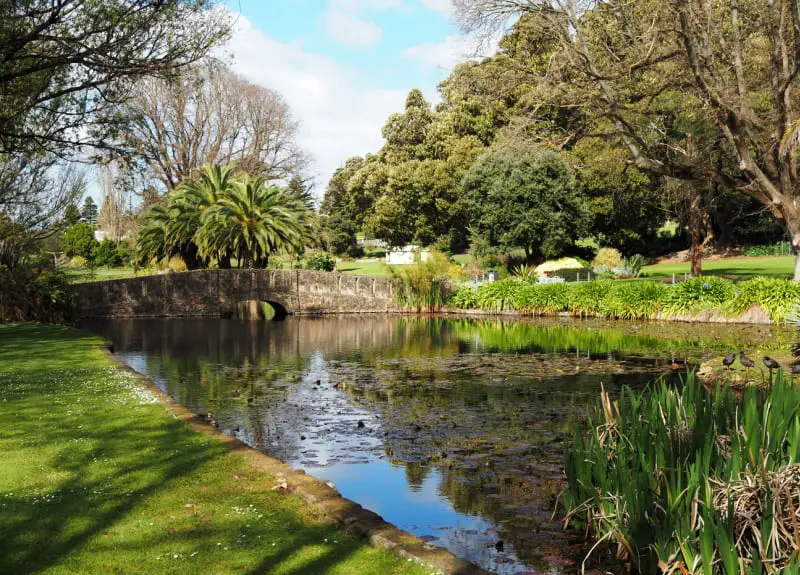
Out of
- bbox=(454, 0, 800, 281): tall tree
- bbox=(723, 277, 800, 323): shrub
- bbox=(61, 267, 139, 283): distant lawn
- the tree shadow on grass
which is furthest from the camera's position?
bbox=(61, 267, 139, 283): distant lawn

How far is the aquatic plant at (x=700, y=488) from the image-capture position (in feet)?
16.1

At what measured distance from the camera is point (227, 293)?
38000 millimetres

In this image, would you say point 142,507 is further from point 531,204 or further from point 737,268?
point 737,268

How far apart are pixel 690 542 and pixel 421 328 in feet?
81.5

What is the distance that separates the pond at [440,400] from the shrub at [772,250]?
23.8m

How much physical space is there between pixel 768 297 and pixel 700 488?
71.0 ft

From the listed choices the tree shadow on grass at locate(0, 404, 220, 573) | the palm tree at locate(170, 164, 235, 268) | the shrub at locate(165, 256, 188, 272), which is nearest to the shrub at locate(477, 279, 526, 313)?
the palm tree at locate(170, 164, 235, 268)

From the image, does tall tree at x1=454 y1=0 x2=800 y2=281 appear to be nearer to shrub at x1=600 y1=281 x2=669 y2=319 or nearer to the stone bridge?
shrub at x1=600 y1=281 x2=669 y2=319

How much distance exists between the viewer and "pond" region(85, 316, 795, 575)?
7.76 meters

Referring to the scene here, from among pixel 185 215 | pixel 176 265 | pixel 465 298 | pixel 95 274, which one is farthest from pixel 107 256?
pixel 465 298

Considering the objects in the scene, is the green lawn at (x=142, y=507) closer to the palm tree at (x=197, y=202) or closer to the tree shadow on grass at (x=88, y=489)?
the tree shadow on grass at (x=88, y=489)

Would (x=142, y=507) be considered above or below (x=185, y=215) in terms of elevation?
below

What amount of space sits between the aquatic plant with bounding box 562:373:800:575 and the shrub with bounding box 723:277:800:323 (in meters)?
19.5

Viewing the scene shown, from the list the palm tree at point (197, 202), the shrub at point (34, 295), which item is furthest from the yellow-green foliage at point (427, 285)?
the shrub at point (34, 295)
